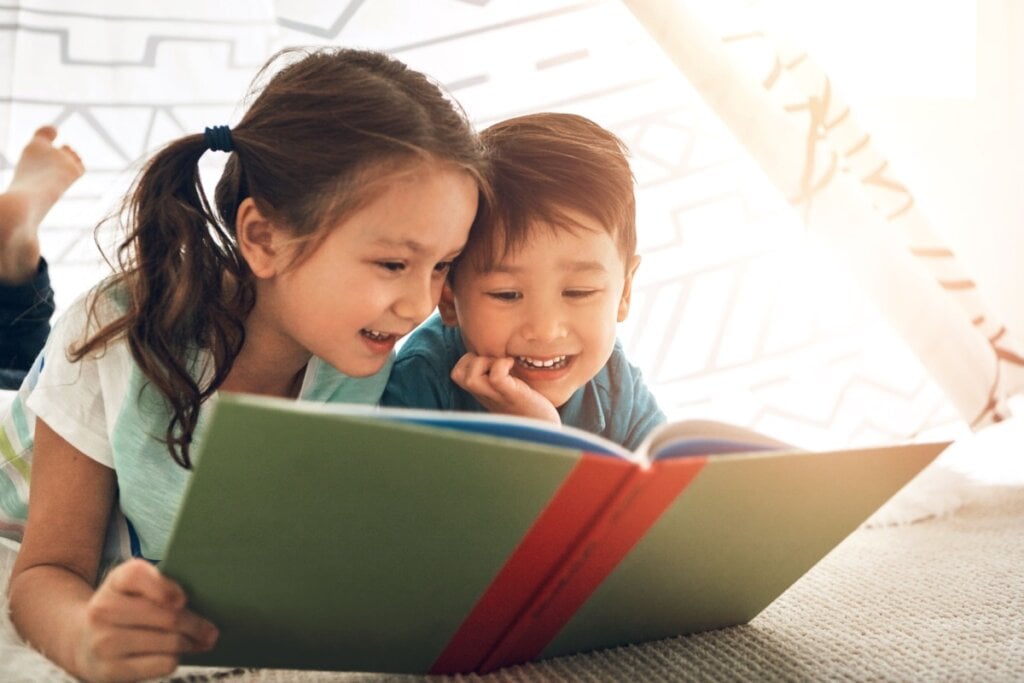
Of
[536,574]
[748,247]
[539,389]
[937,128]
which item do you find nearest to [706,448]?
[536,574]

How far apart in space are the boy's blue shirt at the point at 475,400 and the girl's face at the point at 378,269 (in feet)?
0.47

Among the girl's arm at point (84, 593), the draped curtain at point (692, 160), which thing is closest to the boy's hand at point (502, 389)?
the girl's arm at point (84, 593)

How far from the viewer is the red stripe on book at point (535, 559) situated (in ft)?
1.61

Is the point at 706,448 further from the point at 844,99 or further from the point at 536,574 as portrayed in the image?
the point at 844,99

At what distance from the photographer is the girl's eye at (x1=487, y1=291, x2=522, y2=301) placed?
919 mm

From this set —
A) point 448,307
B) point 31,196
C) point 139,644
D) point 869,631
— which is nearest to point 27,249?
point 31,196

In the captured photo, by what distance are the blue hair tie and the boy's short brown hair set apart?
0.75 ft

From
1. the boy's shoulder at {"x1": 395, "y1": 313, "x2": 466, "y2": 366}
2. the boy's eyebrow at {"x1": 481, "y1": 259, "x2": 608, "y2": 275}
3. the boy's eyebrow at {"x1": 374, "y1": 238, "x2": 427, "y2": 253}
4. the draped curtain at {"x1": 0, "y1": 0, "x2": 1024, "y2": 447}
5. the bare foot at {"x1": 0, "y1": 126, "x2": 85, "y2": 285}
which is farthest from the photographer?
the draped curtain at {"x1": 0, "y1": 0, "x2": 1024, "y2": 447}

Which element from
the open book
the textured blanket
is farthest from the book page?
the textured blanket

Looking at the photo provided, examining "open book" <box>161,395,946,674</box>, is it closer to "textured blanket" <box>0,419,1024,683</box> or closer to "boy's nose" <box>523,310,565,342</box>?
"textured blanket" <box>0,419,1024,683</box>

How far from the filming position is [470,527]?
0.51 meters

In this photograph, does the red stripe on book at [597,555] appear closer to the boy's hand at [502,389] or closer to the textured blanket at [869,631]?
the textured blanket at [869,631]

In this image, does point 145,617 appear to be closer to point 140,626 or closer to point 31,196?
point 140,626

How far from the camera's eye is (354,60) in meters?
0.86
